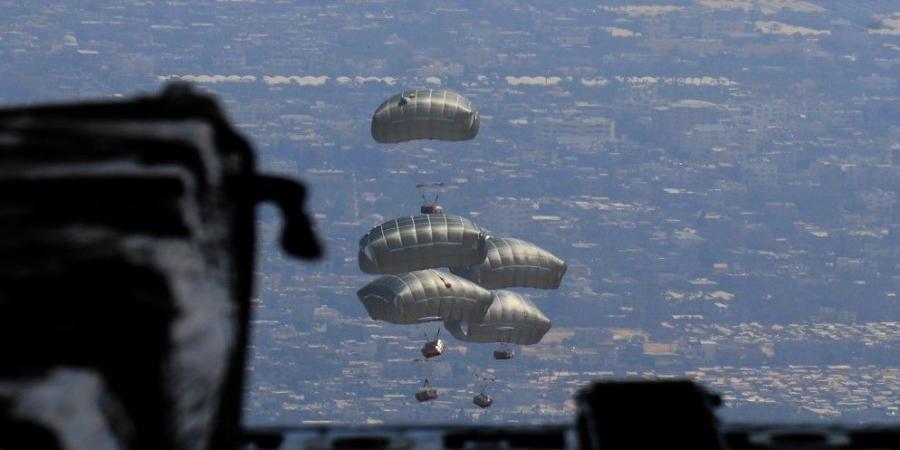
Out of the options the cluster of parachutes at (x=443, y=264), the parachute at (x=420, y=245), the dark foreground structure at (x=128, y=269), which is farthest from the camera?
the cluster of parachutes at (x=443, y=264)

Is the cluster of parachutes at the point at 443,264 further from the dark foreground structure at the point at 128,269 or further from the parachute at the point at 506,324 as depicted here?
the dark foreground structure at the point at 128,269

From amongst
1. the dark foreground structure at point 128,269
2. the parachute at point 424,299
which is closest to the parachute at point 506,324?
the parachute at point 424,299

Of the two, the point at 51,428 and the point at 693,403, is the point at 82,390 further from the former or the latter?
the point at 693,403

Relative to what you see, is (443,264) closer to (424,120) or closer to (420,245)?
(420,245)

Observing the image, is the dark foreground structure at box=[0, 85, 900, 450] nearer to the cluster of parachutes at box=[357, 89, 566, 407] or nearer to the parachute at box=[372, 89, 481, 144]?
the cluster of parachutes at box=[357, 89, 566, 407]

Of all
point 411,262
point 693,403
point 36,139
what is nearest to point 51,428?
point 36,139

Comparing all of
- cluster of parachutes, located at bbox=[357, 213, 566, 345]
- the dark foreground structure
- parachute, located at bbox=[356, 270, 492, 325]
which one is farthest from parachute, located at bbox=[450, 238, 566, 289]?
the dark foreground structure

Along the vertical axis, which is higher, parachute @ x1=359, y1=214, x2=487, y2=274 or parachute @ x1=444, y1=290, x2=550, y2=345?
parachute @ x1=359, y1=214, x2=487, y2=274
